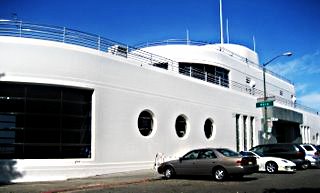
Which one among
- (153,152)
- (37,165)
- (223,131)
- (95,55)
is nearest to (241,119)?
(223,131)

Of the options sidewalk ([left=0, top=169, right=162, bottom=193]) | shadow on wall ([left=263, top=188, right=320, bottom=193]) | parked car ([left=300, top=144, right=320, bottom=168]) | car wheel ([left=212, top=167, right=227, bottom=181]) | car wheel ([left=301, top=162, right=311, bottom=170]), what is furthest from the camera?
parked car ([left=300, top=144, right=320, bottom=168])

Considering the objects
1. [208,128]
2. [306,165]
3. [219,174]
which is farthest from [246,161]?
[208,128]

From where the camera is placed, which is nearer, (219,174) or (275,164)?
(219,174)

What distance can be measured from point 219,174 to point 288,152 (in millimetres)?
7187

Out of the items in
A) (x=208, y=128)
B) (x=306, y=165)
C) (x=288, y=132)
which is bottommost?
(x=306, y=165)

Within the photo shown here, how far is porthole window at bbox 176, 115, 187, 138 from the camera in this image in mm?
25781

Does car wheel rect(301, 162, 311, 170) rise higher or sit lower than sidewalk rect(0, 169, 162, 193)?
higher

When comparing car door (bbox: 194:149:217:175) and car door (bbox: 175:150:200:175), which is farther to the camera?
car door (bbox: 175:150:200:175)

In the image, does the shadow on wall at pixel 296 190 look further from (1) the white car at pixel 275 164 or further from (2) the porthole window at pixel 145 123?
(2) the porthole window at pixel 145 123

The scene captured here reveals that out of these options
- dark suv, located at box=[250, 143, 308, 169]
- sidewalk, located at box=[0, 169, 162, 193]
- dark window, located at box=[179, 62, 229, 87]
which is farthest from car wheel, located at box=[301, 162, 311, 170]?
dark window, located at box=[179, 62, 229, 87]

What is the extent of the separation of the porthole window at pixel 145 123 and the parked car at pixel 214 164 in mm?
4867

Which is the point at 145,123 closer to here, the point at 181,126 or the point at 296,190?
the point at 181,126

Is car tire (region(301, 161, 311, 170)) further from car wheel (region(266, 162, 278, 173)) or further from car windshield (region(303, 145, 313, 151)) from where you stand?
car wheel (region(266, 162, 278, 173))

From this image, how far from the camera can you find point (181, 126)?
26234 mm
